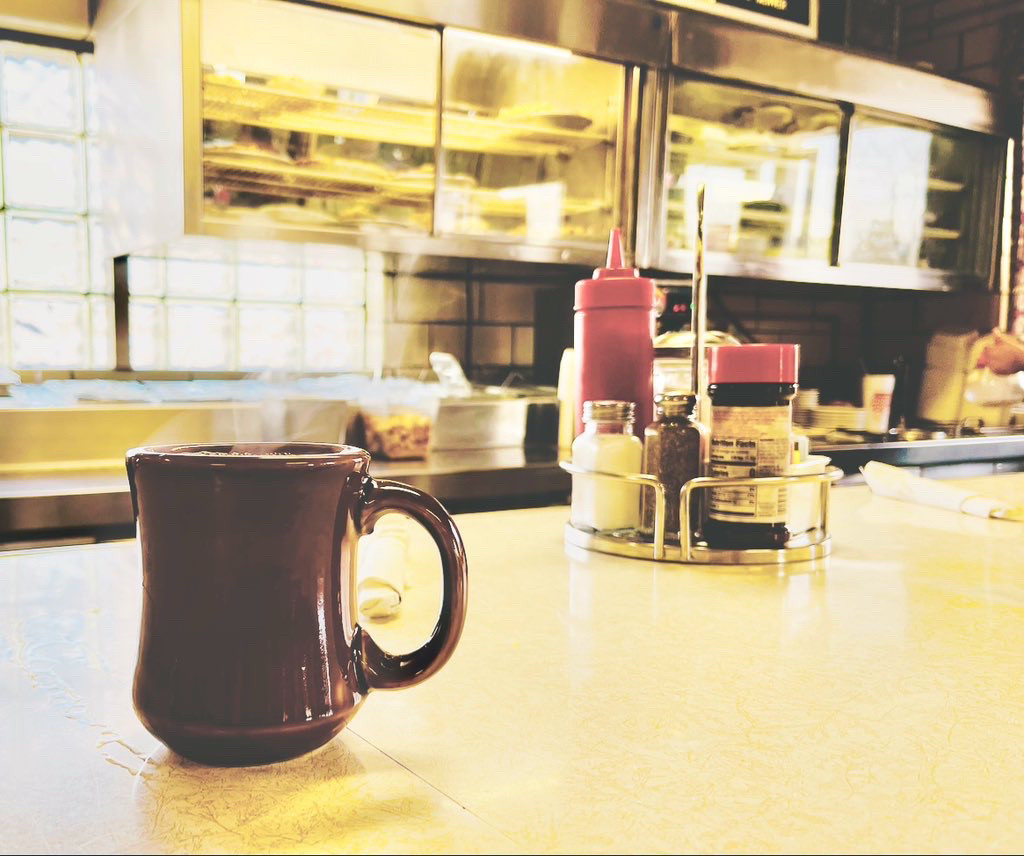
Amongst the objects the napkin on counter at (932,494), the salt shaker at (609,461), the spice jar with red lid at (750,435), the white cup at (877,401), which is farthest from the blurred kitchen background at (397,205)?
the spice jar with red lid at (750,435)

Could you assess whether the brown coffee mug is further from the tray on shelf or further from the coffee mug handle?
the tray on shelf

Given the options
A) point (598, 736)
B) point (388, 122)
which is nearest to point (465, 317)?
point (388, 122)

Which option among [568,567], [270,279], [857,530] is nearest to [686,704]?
[568,567]

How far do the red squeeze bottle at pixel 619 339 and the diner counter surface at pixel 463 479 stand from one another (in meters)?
0.81

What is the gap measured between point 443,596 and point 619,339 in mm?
645

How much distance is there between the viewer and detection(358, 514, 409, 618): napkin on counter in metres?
0.67

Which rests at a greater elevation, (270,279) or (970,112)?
(970,112)

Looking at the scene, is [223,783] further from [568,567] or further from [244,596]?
[568,567]

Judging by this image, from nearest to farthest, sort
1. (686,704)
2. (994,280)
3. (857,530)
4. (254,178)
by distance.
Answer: (686,704)
(857,530)
(254,178)
(994,280)

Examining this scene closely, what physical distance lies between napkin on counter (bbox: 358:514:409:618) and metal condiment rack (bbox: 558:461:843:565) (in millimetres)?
228

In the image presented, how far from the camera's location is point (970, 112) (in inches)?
132

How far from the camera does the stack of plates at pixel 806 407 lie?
10.7 ft

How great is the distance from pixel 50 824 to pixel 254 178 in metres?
1.97

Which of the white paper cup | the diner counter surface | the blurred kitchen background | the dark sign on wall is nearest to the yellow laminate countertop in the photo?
the white paper cup
